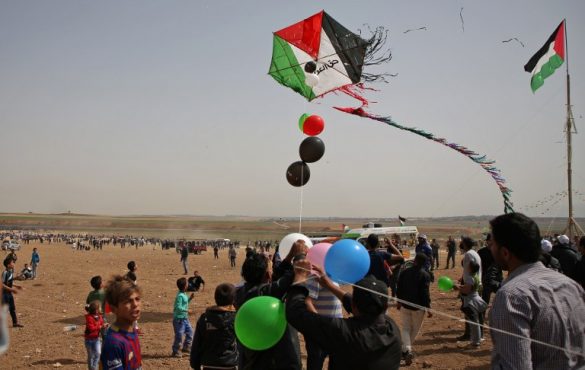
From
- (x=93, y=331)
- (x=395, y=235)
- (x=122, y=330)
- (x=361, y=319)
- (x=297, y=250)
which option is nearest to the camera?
(x=361, y=319)

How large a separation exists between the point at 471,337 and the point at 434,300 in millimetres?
5086

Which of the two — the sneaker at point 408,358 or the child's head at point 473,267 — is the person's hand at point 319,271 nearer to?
the sneaker at point 408,358

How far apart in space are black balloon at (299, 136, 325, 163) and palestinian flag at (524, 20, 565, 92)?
10463mm

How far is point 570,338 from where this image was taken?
2008 millimetres

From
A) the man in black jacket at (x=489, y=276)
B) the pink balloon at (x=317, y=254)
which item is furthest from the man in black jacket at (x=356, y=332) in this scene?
the man in black jacket at (x=489, y=276)

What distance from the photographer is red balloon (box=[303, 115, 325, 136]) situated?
7.04 m

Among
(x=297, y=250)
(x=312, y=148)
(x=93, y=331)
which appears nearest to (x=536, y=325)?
(x=297, y=250)

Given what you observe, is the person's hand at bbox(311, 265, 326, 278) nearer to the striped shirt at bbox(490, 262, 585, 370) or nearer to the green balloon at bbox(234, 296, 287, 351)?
the green balloon at bbox(234, 296, 287, 351)

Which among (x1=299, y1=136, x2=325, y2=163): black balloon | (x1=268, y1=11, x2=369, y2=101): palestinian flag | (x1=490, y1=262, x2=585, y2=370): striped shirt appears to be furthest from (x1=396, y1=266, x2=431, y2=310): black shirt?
(x1=490, y1=262, x2=585, y2=370): striped shirt

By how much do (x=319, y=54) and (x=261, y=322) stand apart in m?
5.53

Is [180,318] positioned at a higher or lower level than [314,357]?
lower

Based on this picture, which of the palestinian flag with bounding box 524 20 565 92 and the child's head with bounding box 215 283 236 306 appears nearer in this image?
the child's head with bounding box 215 283 236 306

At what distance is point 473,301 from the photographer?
7.20m

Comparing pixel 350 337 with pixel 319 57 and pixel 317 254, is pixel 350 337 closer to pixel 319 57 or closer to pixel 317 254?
pixel 317 254
